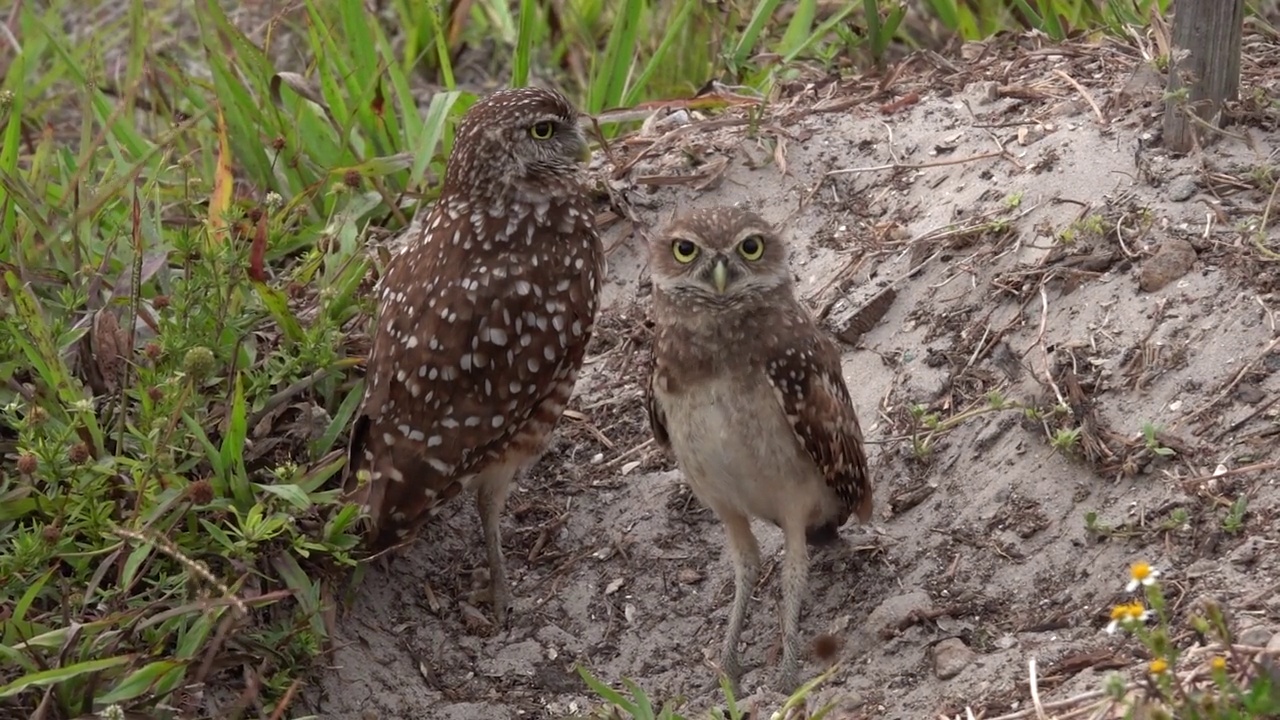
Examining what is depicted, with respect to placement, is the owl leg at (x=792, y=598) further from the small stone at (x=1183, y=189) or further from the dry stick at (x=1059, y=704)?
the small stone at (x=1183, y=189)

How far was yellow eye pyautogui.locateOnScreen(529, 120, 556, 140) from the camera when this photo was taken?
199 inches

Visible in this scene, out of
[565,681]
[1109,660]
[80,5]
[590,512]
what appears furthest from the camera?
[80,5]

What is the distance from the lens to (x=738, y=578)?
4621mm

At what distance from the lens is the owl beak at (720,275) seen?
14.2 feet

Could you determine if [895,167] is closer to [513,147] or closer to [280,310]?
[513,147]

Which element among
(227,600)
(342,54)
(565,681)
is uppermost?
(342,54)

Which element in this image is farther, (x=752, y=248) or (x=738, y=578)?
(x=738, y=578)

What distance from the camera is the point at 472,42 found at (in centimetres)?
800

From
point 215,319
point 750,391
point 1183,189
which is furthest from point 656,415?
point 1183,189

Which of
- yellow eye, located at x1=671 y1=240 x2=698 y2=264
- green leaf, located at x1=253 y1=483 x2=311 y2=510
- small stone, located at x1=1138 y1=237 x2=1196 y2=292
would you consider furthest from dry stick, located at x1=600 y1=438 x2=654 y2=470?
small stone, located at x1=1138 y1=237 x2=1196 y2=292

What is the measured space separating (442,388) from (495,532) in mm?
570

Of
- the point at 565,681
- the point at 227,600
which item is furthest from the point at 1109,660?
the point at 227,600

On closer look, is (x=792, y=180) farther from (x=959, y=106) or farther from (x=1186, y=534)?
(x=1186, y=534)

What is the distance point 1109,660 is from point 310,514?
2252mm
